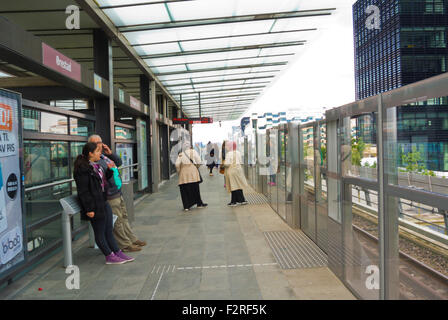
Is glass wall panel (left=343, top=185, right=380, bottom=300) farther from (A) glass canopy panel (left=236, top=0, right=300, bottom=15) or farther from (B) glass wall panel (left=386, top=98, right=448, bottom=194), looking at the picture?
(A) glass canopy panel (left=236, top=0, right=300, bottom=15)

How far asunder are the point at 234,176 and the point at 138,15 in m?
4.18

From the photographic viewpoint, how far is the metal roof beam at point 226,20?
7.27 metres

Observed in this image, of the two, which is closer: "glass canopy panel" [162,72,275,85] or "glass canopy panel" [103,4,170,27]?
"glass canopy panel" [103,4,170,27]

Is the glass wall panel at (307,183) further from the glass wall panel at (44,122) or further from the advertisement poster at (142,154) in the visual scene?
the advertisement poster at (142,154)

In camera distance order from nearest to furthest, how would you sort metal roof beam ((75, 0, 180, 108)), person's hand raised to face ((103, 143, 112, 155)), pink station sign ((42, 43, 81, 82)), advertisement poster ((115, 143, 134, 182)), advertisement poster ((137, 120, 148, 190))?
pink station sign ((42, 43, 81, 82)) → person's hand raised to face ((103, 143, 112, 155)) → metal roof beam ((75, 0, 180, 108)) → advertisement poster ((115, 143, 134, 182)) → advertisement poster ((137, 120, 148, 190))

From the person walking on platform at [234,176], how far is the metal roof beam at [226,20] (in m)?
2.98

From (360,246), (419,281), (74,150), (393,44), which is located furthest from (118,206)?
(393,44)

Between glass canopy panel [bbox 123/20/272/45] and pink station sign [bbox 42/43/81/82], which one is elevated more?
glass canopy panel [bbox 123/20/272/45]

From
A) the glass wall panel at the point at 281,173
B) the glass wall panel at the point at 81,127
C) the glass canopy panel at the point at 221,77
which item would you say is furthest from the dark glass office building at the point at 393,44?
the glass wall panel at the point at 81,127

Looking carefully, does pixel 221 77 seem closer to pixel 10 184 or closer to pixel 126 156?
pixel 126 156

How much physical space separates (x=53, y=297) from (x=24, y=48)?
2.62 m

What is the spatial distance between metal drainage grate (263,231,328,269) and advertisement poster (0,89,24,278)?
2880 mm

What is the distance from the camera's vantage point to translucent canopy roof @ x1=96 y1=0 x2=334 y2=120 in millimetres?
6656

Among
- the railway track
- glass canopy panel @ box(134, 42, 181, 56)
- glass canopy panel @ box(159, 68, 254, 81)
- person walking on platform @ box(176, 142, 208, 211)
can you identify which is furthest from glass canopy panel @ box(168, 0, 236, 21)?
the railway track
